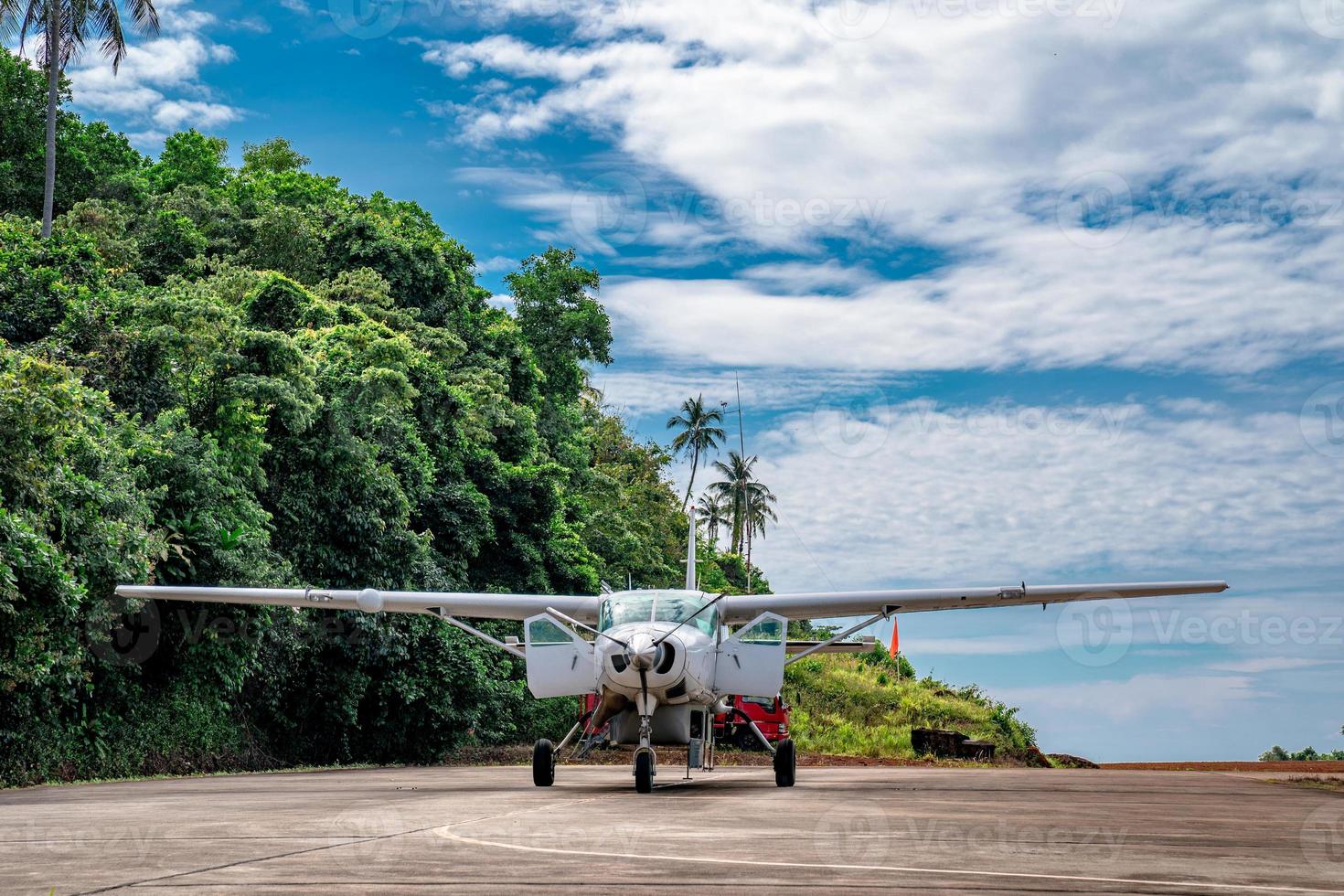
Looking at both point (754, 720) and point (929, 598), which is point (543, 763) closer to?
point (929, 598)

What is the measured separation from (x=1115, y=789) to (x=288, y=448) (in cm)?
1822

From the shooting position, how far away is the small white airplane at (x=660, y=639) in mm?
14633

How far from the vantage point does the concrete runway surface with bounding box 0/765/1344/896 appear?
566 centimetres

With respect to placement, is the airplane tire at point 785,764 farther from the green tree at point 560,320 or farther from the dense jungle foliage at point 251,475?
the green tree at point 560,320

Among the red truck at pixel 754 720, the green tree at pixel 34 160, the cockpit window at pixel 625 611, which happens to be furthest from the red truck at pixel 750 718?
the green tree at pixel 34 160

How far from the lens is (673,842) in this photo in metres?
7.74

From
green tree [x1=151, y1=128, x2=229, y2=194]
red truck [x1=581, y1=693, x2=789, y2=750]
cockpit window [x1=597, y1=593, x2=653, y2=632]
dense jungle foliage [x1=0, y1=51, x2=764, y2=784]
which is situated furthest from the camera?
green tree [x1=151, y1=128, x2=229, y2=194]

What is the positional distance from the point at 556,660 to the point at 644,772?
238 centimetres

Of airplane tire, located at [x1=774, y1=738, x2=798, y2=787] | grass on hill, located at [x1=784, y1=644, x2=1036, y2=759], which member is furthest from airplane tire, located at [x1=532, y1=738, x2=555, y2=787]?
grass on hill, located at [x1=784, y1=644, x2=1036, y2=759]

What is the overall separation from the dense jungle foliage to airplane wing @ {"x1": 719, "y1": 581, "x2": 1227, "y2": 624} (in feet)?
30.6

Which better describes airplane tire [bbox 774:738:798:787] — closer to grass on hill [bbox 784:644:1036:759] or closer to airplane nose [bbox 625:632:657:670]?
airplane nose [bbox 625:632:657:670]

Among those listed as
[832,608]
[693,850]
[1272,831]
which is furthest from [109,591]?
[1272,831]

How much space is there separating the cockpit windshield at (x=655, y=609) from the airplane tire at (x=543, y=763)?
1823 millimetres

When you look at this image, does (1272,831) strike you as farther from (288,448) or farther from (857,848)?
(288,448)
